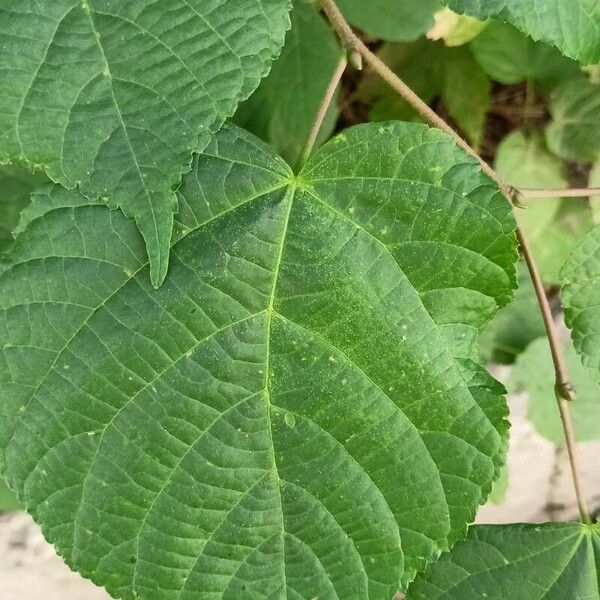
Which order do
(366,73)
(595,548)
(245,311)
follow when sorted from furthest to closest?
1. (366,73)
2. (595,548)
3. (245,311)

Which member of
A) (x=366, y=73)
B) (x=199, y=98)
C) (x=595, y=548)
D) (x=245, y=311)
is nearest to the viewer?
(x=199, y=98)

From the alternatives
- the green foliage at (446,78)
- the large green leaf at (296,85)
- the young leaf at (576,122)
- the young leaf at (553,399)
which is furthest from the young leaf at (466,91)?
the young leaf at (553,399)

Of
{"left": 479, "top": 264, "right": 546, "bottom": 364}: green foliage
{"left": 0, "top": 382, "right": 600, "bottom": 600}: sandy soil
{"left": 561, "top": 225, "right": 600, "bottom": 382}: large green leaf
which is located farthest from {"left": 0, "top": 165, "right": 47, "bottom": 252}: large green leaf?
{"left": 479, "top": 264, "right": 546, "bottom": 364}: green foliage

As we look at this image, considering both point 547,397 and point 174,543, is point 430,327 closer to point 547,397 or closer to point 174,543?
point 174,543

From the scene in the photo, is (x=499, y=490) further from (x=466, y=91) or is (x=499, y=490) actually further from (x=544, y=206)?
(x=466, y=91)

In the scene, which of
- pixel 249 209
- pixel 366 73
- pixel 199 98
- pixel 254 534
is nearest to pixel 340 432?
pixel 254 534

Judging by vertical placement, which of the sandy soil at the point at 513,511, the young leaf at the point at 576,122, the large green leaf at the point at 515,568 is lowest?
the sandy soil at the point at 513,511

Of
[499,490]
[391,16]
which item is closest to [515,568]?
[499,490]

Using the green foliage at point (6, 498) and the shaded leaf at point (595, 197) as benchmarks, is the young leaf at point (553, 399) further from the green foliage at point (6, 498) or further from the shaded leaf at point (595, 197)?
the green foliage at point (6, 498)
